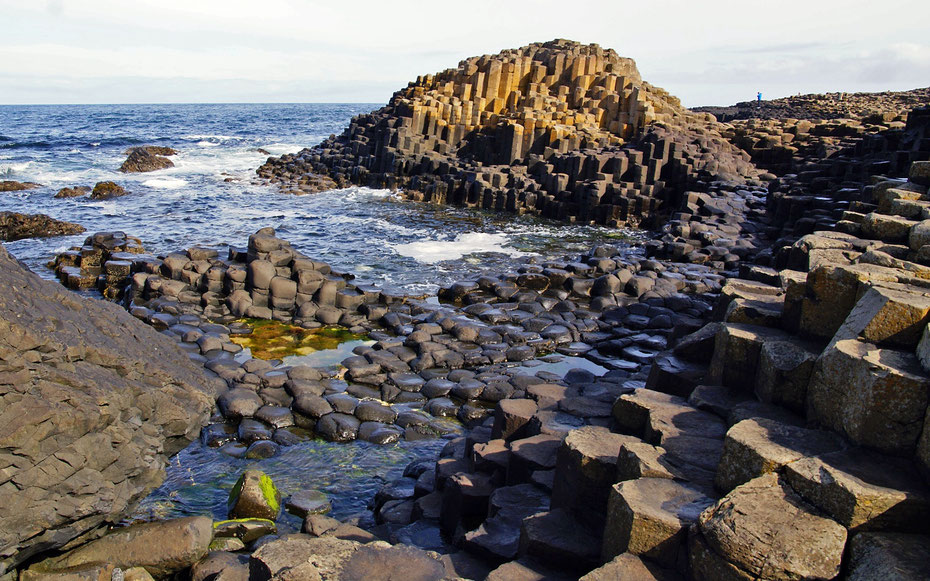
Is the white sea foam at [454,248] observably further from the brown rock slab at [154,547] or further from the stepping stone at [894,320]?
the stepping stone at [894,320]

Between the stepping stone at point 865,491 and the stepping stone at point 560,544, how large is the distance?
131 centimetres

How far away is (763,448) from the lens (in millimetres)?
3703

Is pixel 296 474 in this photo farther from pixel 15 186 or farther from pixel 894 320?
pixel 15 186

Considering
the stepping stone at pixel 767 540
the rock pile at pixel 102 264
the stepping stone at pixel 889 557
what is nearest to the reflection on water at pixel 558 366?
the stepping stone at pixel 767 540

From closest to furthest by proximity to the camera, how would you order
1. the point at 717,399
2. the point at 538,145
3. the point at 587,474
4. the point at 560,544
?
the point at 560,544 → the point at 587,474 → the point at 717,399 → the point at 538,145

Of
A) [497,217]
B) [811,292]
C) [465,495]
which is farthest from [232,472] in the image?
[497,217]

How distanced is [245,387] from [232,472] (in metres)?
1.90

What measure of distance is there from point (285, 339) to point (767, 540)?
29.0 ft

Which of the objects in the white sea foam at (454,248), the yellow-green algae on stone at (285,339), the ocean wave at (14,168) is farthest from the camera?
the ocean wave at (14,168)

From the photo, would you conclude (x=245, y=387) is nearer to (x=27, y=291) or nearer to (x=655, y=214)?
(x=27, y=291)

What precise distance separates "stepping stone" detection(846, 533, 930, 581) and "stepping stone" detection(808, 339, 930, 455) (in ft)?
1.97

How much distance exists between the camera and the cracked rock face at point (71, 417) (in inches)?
161

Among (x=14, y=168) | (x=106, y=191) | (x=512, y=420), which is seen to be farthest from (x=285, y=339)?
(x=14, y=168)

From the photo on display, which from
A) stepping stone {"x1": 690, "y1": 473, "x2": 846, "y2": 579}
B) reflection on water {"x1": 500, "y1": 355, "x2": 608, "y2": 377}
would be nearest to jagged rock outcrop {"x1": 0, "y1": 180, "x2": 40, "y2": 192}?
reflection on water {"x1": 500, "y1": 355, "x2": 608, "y2": 377}
